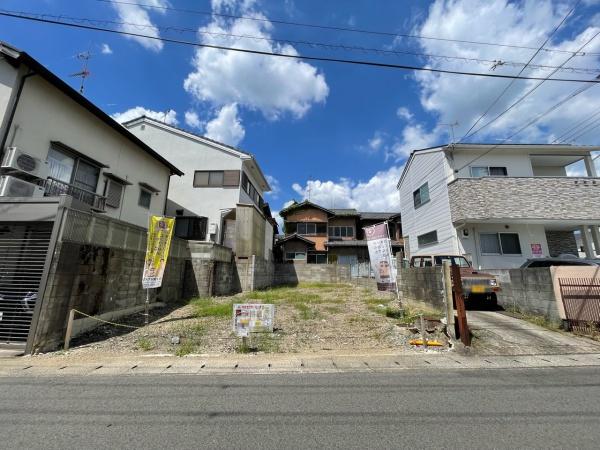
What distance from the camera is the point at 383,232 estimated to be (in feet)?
28.1

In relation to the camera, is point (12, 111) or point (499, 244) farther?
point (499, 244)

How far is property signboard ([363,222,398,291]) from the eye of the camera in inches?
328

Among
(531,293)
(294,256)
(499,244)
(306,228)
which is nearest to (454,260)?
(531,293)

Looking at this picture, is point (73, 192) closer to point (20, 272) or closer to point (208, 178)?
point (20, 272)

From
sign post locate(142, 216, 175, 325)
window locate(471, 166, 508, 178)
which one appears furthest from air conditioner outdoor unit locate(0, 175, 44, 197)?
window locate(471, 166, 508, 178)

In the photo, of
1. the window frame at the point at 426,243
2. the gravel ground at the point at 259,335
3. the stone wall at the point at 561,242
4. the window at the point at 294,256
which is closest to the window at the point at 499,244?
the window frame at the point at 426,243

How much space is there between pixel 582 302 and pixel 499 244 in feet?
22.7

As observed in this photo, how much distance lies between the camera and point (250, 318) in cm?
588

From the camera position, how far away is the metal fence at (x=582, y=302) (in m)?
6.48

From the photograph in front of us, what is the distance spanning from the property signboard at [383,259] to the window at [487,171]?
8720 mm

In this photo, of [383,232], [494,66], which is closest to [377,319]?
[383,232]

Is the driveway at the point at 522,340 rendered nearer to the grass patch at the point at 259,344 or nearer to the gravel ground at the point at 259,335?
the gravel ground at the point at 259,335

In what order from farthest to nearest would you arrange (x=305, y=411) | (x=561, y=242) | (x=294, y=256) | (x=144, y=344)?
(x=294, y=256)
(x=561, y=242)
(x=144, y=344)
(x=305, y=411)

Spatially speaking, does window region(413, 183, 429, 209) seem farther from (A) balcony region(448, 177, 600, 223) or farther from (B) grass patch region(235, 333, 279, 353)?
(B) grass patch region(235, 333, 279, 353)
